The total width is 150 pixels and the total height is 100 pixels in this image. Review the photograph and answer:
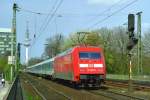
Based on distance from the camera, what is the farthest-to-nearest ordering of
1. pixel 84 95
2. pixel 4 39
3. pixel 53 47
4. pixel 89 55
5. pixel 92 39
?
pixel 53 47 → pixel 92 39 → pixel 4 39 → pixel 89 55 → pixel 84 95

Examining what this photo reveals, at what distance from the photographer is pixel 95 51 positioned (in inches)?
1323

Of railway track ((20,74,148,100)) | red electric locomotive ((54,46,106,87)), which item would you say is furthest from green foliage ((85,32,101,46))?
railway track ((20,74,148,100))

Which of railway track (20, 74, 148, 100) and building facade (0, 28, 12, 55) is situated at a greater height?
building facade (0, 28, 12, 55)

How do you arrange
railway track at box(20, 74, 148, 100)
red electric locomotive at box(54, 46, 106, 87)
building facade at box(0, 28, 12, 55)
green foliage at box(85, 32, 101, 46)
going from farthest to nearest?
green foliage at box(85, 32, 101, 46) → building facade at box(0, 28, 12, 55) → red electric locomotive at box(54, 46, 106, 87) → railway track at box(20, 74, 148, 100)

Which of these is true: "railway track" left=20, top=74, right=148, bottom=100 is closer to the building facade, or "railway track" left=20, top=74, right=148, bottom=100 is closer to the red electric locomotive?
the red electric locomotive

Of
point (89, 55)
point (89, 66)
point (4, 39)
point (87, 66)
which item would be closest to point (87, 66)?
point (87, 66)

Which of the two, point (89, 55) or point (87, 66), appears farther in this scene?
point (89, 55)

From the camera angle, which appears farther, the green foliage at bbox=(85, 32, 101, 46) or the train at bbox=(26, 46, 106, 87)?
the green foliage at bbox=(85, 32, 101, 46)

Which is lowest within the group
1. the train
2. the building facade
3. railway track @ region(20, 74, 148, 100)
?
railway track @ region(20, 74, 148, 100)

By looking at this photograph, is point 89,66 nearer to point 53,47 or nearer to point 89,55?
point 89,55

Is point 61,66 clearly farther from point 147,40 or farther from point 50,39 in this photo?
point 50,39

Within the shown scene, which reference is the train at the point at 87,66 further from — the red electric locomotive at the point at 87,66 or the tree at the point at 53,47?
the tree at the point at 53,47

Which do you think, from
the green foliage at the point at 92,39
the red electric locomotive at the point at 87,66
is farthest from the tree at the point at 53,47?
the red electric locomotive at the point at 87,66

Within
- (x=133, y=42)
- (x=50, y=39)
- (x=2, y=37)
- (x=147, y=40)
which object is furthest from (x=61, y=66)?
(x=50, y=39)
